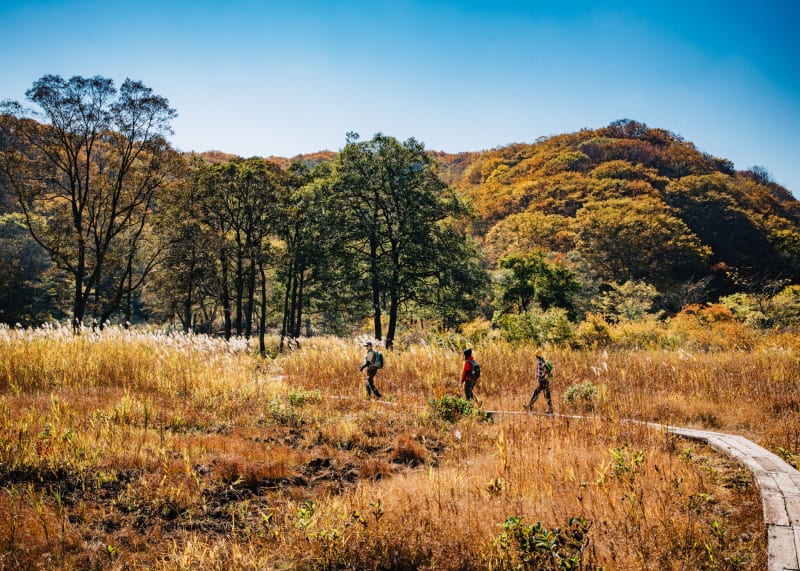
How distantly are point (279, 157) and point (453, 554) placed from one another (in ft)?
437

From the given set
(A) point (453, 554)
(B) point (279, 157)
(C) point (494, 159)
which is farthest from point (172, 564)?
(B) point (279, 157)

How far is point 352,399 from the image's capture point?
32.7 feet

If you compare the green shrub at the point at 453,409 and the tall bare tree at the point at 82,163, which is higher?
the tall bare tree at the point at 82,163

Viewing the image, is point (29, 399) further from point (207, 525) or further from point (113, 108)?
point (113, 108)

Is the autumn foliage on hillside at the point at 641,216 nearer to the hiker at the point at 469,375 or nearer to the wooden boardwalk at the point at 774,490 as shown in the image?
the hiker at the point at 469,375

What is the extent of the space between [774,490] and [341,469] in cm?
545

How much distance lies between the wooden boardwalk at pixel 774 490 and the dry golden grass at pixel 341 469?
20 cm

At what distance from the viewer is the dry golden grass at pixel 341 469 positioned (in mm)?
3873

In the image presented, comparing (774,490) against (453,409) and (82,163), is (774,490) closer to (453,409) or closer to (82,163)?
(453,409)

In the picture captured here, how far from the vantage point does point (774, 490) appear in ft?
15.2

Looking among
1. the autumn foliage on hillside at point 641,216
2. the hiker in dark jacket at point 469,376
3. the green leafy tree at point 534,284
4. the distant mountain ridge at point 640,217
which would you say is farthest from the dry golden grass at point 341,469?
the autumn foliage on hillside at point 641,216

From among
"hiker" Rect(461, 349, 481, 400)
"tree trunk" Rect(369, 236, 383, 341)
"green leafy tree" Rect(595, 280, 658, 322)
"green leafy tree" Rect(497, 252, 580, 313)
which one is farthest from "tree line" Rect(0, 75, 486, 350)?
"green leafy tree" Rect(595, 280, 658, 322)

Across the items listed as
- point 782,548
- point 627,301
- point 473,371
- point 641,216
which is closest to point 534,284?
point 627,301

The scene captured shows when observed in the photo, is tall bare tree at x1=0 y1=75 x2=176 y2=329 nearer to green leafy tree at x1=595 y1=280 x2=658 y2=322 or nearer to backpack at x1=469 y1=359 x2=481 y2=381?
backpack at x1=469 y1=359 x2=481 y2=381
